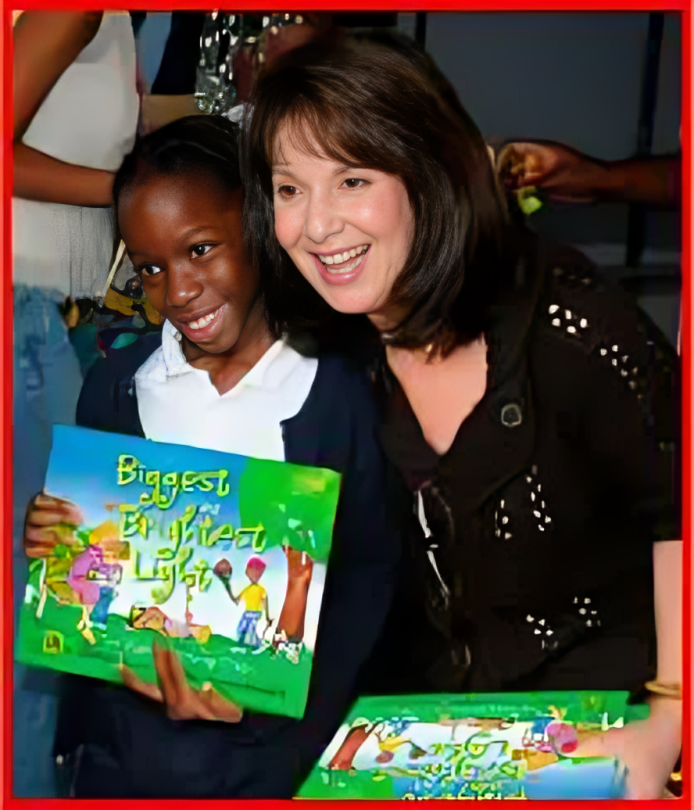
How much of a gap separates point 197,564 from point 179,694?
0.21m

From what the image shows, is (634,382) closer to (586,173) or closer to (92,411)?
(586,173)

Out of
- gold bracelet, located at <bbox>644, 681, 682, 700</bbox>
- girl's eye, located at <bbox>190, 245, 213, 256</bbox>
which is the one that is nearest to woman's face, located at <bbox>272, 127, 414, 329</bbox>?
girl's eye, located at <bbox>190, 245, 213, 256</bbox>

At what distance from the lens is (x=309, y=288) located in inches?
55.2

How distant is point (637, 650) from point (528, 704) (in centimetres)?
20

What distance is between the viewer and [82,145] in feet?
4.56

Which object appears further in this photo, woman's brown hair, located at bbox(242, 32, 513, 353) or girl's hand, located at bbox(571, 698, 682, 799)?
girl's hand, located at bbox(571, 698, 682, 799)

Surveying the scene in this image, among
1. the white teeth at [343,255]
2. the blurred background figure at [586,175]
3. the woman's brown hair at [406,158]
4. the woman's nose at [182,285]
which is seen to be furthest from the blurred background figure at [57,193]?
the blurred background figure at [586,175]

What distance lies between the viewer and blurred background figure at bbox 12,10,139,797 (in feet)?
4.54

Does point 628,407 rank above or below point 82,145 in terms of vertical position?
below

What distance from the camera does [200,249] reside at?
54.1 inches

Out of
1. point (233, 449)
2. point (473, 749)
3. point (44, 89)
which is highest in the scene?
point (44, 89)

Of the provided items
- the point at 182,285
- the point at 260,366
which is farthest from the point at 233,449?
the point at 182,285

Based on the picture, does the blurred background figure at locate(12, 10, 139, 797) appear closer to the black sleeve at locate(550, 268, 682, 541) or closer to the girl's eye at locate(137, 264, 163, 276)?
the girl's eye at locate(137, 264, 163, 276)

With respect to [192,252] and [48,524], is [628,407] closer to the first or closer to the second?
[192,252]
